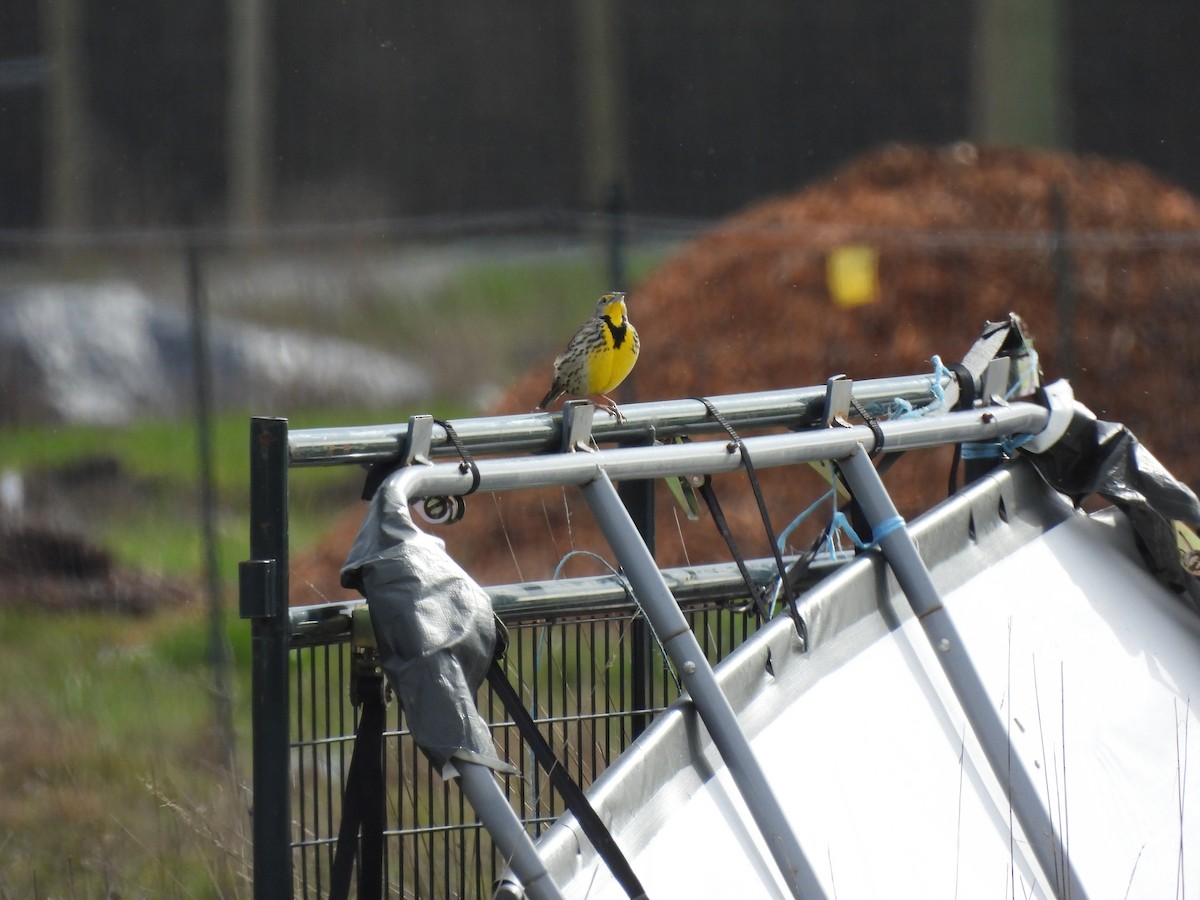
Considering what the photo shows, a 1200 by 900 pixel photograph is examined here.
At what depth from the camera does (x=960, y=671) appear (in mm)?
2760

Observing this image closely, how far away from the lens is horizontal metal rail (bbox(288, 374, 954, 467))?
7.30 ft

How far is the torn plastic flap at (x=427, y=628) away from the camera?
2021 mm

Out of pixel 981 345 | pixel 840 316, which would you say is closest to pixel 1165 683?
pixel 981 345

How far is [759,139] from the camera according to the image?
972 inches

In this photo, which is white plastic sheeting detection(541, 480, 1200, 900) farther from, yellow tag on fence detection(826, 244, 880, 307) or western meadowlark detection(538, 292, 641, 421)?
yellow tag on fence detection(826, 244, 880, 307)

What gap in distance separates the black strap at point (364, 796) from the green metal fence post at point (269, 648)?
77 millimetres

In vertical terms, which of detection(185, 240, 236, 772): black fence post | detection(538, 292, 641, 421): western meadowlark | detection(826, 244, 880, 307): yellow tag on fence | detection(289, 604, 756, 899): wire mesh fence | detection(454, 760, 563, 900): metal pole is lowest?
detection(454, 760, 563, 900): metal pole

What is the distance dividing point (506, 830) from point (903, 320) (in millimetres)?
7392

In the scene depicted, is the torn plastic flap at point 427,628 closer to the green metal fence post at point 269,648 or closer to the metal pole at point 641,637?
the green metal fence post at point 269,648

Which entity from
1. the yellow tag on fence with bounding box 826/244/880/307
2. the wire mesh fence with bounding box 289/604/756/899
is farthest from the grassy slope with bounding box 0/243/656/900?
the yellow tag on fence with bounding box 826/244/880/307

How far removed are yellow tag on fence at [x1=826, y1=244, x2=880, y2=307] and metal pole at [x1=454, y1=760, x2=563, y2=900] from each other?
645 cm

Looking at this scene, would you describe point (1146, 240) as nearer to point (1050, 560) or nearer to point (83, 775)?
point (1050, 560)

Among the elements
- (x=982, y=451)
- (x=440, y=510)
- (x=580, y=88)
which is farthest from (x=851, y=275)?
(x=580, y=88)

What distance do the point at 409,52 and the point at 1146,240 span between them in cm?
1974
